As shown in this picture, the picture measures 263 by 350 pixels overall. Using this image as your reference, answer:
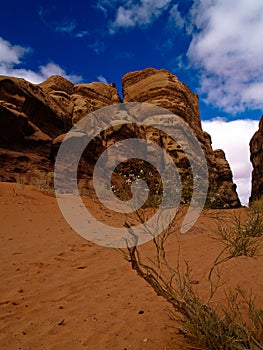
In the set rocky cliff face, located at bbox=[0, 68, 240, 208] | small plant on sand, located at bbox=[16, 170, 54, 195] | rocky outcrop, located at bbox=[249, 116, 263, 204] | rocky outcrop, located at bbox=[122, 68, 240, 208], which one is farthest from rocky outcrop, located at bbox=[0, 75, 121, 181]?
rocky outcrop, located at bbox=[249, 116, 263, 204]

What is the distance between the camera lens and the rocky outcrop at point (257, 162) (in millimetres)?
21578

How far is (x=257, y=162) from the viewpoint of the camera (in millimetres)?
22656

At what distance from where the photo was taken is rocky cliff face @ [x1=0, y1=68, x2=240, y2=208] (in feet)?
46.3

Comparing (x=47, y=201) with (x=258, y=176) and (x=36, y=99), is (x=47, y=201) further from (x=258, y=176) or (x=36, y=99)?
(x=258, y=176)

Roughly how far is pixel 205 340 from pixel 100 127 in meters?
17.2

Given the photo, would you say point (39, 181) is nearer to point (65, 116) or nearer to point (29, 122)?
point (29, 122)

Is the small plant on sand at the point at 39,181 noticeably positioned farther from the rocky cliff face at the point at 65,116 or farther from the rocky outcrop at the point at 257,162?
the rocky outcrop at the point at 257,162

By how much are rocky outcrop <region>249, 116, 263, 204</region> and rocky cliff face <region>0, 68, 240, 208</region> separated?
7.64 ft

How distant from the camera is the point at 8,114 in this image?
1423cm

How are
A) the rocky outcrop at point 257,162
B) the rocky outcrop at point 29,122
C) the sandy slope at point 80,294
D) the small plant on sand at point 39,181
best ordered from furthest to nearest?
the rocky outcrop at point 257,162 → the rocky outcrop at point 29,122 → the small plant on sand at point 39,181 → the sandy slope at point 80,294

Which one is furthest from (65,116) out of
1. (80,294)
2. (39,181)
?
(80,294)

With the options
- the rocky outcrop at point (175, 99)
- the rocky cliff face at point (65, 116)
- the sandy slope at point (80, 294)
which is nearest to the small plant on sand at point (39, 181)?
the rocky cliff face at point (65, 116)

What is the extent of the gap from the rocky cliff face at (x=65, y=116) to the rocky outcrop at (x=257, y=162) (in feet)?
7.64

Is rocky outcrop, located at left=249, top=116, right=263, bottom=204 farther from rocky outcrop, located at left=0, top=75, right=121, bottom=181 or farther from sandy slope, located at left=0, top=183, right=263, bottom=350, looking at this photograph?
sandy slope, located at left=0, top=183, right=263, bottom=350
